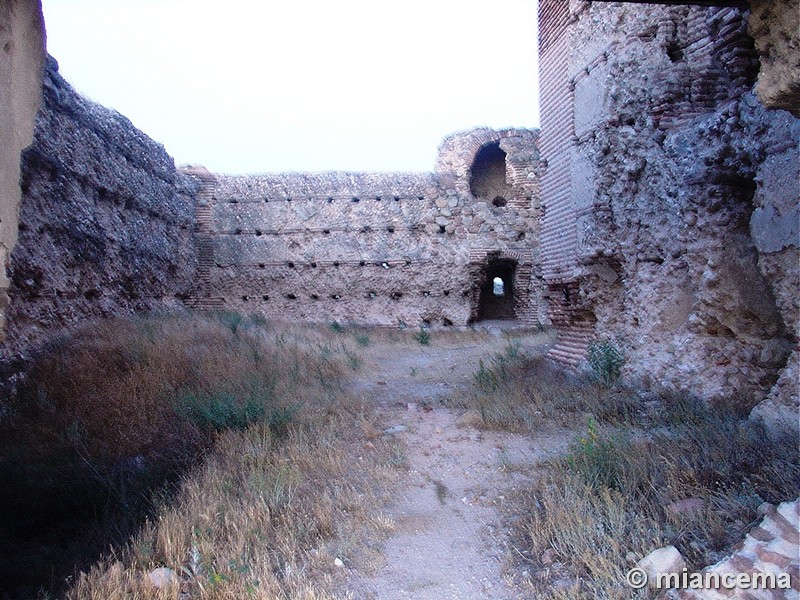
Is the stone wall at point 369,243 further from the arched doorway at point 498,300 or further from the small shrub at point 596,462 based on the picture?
the small shrub at point 596,462

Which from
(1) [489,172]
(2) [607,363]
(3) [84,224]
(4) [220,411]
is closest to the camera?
(4) [220,411]

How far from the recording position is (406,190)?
15.4 metres

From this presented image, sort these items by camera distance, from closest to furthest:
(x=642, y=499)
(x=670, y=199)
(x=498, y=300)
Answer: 1. (x=642, y=499)
2. (x=670, y=199)
3. (x=498, y=300)

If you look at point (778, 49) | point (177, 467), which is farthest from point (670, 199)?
point (177, 467)

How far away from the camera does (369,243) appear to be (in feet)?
50.1

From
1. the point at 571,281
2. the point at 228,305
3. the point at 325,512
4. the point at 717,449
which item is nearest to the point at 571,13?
the point at 571,281

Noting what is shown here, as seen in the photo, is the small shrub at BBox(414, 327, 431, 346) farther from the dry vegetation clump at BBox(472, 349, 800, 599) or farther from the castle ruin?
the dry vegetation clump at BBox(472, 349, 800, 599)

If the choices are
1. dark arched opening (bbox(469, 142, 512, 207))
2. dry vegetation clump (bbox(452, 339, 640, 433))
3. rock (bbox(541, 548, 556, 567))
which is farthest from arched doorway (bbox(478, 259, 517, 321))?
rock (bbox(541, 548, 556, 567))

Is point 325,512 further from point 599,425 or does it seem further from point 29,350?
point 29,350

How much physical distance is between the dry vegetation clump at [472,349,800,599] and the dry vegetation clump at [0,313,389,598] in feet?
3.46

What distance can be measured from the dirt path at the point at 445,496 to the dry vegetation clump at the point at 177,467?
273 mm

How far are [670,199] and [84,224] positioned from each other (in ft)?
26.1

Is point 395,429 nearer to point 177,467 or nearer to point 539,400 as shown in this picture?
point 539,400

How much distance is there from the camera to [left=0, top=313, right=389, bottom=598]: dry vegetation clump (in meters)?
2.74
